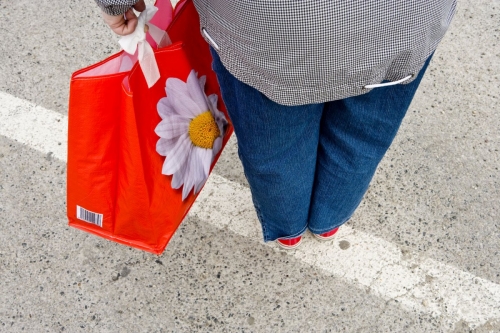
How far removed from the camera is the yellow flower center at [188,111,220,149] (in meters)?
1.44

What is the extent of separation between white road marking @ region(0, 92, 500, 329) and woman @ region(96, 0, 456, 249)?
1.29ft

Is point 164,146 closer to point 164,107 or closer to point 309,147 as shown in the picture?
point 164,107

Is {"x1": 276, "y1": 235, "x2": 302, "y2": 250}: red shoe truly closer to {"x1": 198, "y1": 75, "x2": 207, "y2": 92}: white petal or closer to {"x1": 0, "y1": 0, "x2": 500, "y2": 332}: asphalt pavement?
{"x1": 0, "y1": 0, "x2": 500, "y2": 332}: asphalt pavement

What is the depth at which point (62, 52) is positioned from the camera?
2516 millimetres

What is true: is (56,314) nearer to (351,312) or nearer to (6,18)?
(351,312)

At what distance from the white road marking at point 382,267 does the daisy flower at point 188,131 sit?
1.49 ft

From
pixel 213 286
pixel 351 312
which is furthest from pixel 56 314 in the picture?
pixel 351 312

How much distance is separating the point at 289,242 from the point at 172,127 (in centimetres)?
70

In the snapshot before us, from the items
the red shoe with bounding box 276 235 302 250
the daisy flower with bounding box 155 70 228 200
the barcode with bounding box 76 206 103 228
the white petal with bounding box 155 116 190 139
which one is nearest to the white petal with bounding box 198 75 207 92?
the daisy flower with bounding box 155 70 228 200

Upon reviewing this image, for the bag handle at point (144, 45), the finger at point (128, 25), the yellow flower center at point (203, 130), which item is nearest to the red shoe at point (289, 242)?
the yellow flower center at point (203, 130)

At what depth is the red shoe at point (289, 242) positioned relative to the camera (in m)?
1.85

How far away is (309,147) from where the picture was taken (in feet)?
4.71

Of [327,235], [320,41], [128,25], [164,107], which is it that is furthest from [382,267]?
[128,25]

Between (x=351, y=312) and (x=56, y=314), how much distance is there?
102 centimetres
